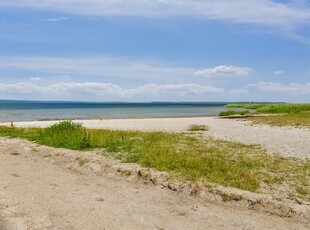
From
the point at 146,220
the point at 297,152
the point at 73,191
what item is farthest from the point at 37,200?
the point at 297,152

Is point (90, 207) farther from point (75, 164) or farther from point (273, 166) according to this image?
point (273, 166)

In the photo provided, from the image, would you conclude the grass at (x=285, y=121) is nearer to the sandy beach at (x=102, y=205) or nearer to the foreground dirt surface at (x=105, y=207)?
the sandy beach at (x=102, y=205)

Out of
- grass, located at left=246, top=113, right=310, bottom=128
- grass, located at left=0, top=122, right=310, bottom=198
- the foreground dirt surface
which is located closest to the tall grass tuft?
grass, located at left=0, top=122, right=310, bottom=198

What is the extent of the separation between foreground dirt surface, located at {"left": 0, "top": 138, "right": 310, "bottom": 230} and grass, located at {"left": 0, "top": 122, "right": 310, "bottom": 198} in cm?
137

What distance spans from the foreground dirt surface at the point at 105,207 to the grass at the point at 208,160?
137 cm

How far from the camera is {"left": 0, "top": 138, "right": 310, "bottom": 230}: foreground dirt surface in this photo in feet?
25.3

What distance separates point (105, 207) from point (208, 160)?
5.00 metres

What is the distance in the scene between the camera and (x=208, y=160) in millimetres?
12555

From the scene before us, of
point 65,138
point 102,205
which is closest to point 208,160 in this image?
point 102,205

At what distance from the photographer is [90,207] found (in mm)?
8633

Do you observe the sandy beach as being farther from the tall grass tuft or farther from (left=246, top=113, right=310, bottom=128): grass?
(left=246, top=113, right=310, bottom=128): grass

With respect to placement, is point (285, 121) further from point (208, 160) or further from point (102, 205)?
point (102, 205)

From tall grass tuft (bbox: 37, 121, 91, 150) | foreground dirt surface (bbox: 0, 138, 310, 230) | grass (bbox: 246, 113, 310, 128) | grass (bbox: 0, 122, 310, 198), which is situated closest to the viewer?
foreground dirt surface (bbox: 0, 138, 310, 230)

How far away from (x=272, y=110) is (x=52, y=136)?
178 feet
